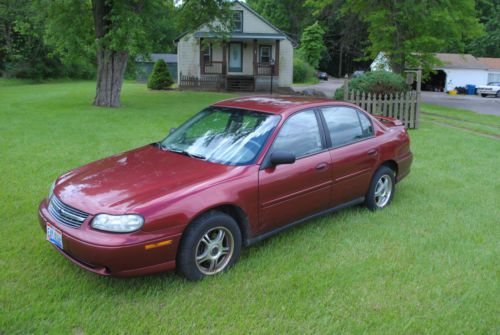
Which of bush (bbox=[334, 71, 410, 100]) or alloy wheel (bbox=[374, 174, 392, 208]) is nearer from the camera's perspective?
alloy wheel (bbox=[374, 174, 392, 208])

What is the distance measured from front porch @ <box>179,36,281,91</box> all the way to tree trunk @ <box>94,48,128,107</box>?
44.5 feet

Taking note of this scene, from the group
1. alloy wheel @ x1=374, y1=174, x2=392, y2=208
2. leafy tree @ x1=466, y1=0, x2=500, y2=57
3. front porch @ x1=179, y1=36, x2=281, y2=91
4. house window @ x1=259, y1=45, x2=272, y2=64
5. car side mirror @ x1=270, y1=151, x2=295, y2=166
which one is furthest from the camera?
leafy tree @ x1=466, y1=0, x2=500, y2=57

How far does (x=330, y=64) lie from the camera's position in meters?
81.4

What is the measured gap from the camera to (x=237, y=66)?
33594 mm

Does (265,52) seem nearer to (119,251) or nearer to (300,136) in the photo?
(300,136)

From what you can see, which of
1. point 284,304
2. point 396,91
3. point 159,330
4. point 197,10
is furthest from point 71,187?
point 197,10

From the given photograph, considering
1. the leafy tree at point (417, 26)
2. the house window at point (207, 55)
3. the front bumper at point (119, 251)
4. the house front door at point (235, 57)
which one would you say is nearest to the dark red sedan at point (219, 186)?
the front bumper at point (119, 251)

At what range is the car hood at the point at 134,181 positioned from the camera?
357cm

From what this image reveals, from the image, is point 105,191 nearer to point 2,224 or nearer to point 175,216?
point 175,216

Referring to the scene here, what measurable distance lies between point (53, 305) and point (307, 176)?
2584 mm

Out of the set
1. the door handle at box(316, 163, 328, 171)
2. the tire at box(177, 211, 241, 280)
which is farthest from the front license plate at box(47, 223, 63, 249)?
the door handle at box(316, 163, 328, 171)

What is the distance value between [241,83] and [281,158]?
28151 millimetres

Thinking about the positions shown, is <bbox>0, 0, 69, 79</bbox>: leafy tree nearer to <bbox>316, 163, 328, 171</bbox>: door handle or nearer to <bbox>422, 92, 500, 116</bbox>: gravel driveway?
<bbox>422, 92, 500, 116</bbox>: gravel driveway

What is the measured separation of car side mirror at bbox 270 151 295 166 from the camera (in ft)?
13.8
